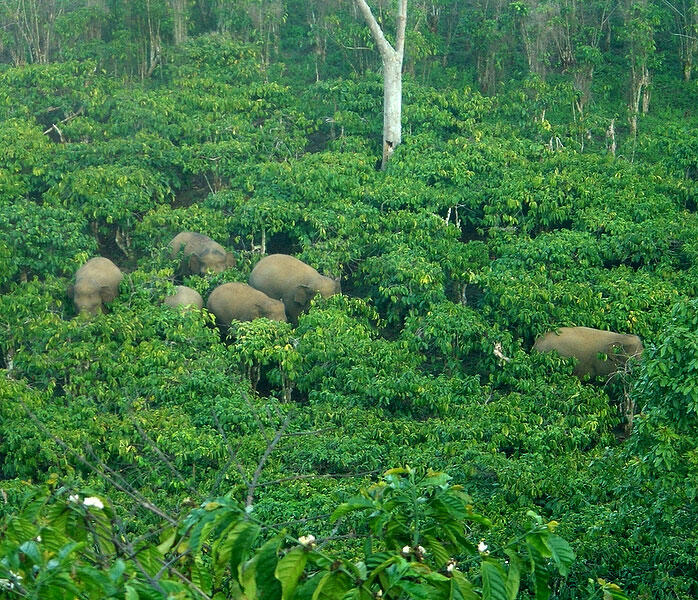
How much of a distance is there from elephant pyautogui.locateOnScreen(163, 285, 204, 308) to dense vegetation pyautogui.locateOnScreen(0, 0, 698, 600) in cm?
17

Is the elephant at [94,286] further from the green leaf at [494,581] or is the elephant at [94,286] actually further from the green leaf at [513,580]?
the green leaf at [494,581]

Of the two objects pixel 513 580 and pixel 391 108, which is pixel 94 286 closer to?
pixel 391 108

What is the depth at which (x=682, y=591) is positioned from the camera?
8.85 metres

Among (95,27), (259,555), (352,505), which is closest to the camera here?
(259,555)

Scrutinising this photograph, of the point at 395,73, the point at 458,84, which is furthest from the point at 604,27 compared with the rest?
the point at 395,73

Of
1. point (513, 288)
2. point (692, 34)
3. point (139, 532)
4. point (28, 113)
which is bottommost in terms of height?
point (139, 532)

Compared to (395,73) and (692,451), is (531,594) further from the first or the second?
(395,73)

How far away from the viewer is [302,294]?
15.6 meters

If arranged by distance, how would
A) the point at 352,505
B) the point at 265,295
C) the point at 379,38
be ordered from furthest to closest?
1. the point at 379,38
2. the point at 265,295
3. the point at 352,505

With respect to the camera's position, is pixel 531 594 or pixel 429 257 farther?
pixel 429 257

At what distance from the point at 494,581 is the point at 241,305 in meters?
10.8

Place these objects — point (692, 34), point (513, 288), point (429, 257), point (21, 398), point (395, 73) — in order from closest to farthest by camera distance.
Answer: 1. point (21, 398)
2. point (513, 288)
3. point (429, 257)
4. point (395, 73)
5. point (692, 34)

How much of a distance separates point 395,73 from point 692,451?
10.8 meters

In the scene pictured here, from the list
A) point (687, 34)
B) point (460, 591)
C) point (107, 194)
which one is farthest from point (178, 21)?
point (460, 591)
